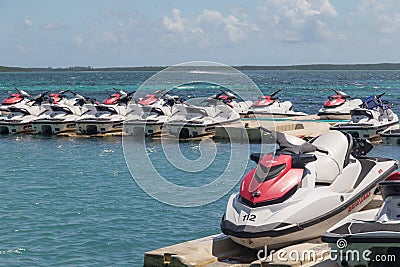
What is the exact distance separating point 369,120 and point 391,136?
1.50 meters

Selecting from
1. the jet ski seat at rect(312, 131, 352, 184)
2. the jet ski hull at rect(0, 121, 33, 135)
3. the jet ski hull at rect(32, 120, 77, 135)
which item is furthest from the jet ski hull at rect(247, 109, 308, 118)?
the jet ski seat at rect(312, 131, 352, 184)

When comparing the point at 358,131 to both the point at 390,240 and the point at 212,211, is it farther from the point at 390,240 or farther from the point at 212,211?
the point at 390,240

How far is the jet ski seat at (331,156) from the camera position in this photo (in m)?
11.0

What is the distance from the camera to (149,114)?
33062 millimetres

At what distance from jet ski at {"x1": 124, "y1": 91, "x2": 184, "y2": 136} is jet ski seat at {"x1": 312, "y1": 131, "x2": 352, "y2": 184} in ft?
64.0

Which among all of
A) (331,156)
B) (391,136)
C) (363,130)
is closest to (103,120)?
(363,130)

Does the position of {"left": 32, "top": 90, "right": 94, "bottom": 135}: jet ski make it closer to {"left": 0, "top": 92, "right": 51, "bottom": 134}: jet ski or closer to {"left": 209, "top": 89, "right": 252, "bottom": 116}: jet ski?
{"left": 0, "top": 92, "right": 51, "bottom": 134}: jet ski

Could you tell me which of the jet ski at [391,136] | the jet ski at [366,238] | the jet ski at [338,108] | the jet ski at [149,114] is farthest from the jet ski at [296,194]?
the jet ski at [338,108]

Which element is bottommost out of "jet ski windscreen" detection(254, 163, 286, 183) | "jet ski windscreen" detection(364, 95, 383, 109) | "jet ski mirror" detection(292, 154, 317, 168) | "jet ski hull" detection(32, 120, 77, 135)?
"jet ski hull" detection(32, 120, 77, 135)

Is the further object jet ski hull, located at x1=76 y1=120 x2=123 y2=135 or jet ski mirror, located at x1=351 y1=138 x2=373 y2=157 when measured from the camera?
jet ski hull, located at x1=76 y1=120 x2=123 y2=135

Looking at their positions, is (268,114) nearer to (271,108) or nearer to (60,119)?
(271,108)

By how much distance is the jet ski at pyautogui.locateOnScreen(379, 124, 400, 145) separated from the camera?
27.7m

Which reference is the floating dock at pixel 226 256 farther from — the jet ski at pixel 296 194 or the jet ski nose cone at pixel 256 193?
the jet ski nose cone at pixel 256 193

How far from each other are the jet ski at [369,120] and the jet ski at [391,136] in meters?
0.58
